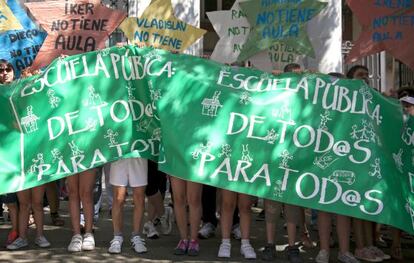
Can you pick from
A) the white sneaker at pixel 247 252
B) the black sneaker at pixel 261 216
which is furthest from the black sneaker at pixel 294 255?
the black sneaker at pixel 261 216

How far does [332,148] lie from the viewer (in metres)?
6.11

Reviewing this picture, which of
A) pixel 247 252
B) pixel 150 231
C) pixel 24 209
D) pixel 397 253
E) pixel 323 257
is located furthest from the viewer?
pixel 150 231

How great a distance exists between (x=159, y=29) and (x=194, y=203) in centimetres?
249

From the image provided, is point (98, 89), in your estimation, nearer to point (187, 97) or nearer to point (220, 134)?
point (187, 97)

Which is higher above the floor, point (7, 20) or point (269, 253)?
point (7, 20)

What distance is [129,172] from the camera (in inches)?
256

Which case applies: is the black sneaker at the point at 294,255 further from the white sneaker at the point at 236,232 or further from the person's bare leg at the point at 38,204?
the person's bare leg at the point at 38,204

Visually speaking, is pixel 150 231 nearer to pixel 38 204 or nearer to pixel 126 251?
pixel 126 251

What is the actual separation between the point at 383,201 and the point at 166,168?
81.3 inches

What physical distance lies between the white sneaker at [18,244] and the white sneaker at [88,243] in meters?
0.65

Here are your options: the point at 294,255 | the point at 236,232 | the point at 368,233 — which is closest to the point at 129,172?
the point at 236,232

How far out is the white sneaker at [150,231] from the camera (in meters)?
7.29

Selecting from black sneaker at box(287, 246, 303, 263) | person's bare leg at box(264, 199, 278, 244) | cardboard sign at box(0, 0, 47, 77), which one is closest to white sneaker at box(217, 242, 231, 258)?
person's bare leg at box(264, 199, 278, 244)

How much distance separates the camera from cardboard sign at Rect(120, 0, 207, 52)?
7820 mm
